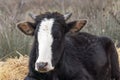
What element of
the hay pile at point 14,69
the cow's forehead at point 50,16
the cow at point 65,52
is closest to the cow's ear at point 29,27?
the cow at point 65,52

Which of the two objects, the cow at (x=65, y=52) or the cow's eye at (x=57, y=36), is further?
the cow's eye at (x=57, y=36)

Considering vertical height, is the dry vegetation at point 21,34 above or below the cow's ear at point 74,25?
below

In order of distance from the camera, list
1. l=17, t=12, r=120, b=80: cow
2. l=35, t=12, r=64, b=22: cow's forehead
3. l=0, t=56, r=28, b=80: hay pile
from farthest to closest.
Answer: l=0, t=56, r=28, b=80: hay pile, l=35, t=12, r=64, b=22: cow's forehead, l=17, t=12, r=120, b=80: cow

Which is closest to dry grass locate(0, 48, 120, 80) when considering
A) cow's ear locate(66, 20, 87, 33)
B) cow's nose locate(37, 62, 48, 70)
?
cow's ear locate(66, 20, 87, 33)

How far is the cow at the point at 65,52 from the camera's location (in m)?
8.99

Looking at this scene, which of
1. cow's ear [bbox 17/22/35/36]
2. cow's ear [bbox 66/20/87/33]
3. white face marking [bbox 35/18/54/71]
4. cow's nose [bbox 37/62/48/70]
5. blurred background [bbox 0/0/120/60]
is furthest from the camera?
blurred background [bbox 0/0/120/60]

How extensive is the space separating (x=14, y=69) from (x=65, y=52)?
5.39 ft

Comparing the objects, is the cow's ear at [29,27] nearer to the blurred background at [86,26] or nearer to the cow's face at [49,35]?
the cow's face at [49,35]

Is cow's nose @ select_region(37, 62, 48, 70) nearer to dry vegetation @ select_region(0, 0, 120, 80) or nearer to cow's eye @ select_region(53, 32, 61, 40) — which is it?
cow's eye @ select_region(53, 32, 61, 40)

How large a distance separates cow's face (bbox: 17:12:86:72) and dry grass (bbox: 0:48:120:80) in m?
1.70

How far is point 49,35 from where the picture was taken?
903 cm

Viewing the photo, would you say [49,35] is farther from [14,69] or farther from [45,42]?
[14,69]

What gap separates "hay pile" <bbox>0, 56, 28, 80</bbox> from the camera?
11.0m

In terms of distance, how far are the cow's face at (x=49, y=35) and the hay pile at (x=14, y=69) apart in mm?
1701
